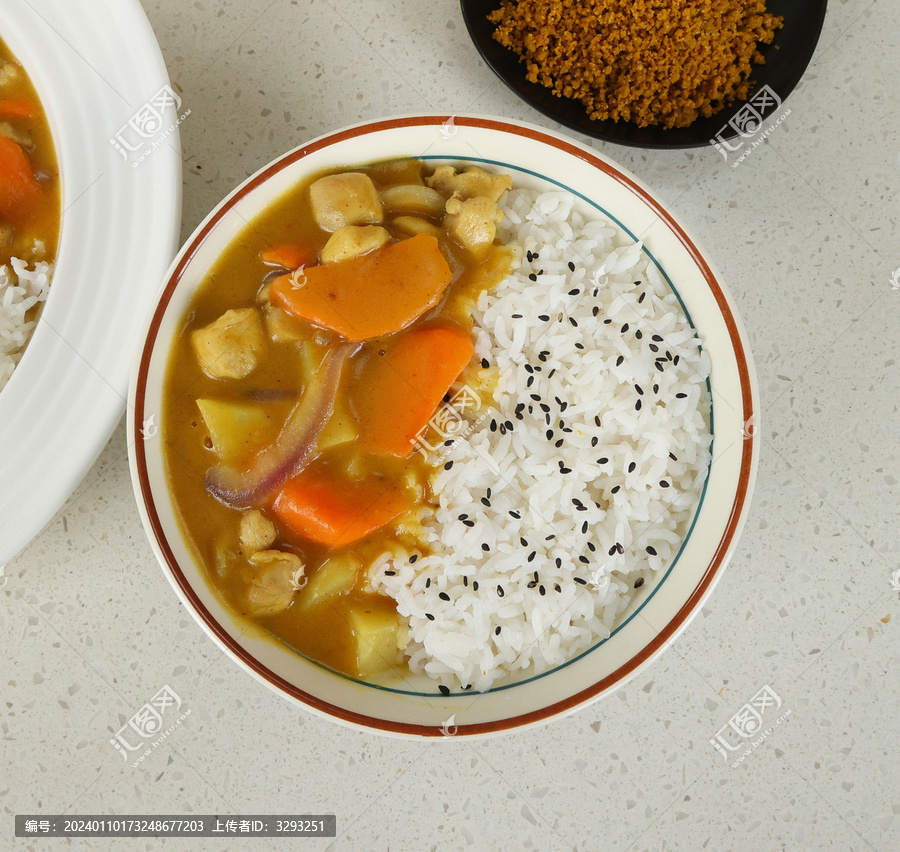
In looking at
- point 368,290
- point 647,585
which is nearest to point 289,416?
point 368,290

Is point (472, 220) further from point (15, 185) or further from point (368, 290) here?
point (15, 185)

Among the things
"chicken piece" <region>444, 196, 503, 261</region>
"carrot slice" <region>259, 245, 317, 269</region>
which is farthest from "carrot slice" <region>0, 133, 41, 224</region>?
"chicken piece" <region>444, 196, 503, 261</region>

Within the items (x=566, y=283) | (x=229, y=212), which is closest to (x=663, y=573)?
A: (x=566, y=283)

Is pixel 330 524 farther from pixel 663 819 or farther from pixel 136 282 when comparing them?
pixel 663 819

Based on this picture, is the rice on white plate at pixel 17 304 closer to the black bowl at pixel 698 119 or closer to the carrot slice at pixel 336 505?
the carrot slice at pixel 336 505

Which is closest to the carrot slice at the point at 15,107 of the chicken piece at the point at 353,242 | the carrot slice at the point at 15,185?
the carrot slice at the point at 15,185

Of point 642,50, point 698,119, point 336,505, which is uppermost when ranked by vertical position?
point 642,50

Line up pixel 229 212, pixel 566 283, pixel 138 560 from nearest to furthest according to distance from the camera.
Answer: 1. pixel 229 212
2. pixel 566 283
3. pixel 138 560
